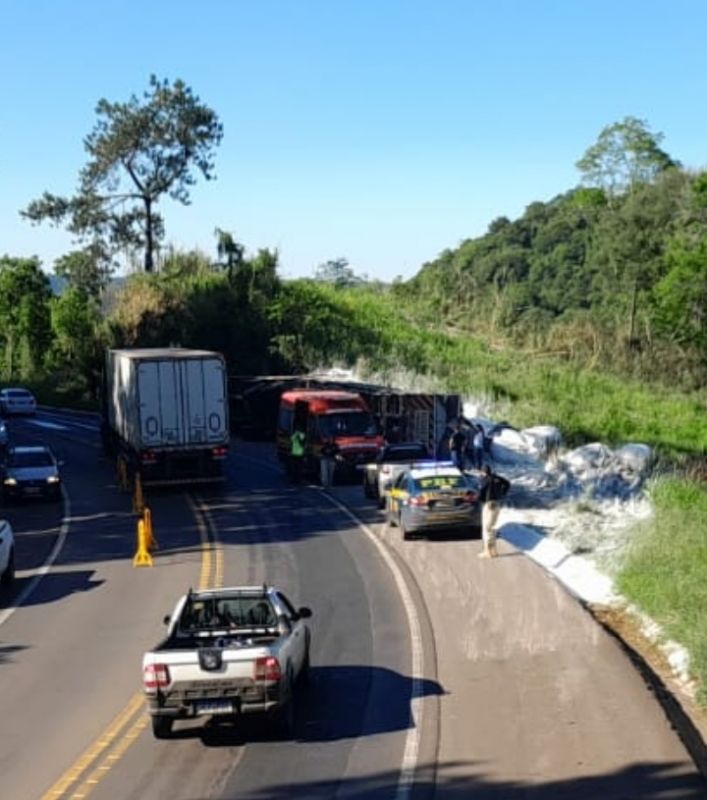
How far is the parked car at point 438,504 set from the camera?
84.9 ft

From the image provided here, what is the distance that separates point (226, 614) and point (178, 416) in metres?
22.2

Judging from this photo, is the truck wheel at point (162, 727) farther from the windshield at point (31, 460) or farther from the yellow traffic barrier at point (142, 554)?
the windshield at point (31, 460)

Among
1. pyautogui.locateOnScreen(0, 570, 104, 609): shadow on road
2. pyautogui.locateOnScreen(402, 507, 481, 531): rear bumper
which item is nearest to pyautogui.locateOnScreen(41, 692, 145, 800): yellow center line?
pyautogui.locateOnScreen(0, 570, 104, 609): shadow on road

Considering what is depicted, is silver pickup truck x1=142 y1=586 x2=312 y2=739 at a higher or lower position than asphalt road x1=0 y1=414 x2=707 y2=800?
higher

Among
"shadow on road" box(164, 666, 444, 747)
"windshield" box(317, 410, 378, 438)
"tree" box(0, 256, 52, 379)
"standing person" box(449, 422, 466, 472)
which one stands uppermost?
"tree" box(0, 256, 52, 379)

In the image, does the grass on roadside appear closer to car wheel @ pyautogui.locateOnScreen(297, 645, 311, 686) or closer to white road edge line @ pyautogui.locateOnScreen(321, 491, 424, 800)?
white road edge line @ pyautogui.locateOnScreen(321, 491, 424, 800)

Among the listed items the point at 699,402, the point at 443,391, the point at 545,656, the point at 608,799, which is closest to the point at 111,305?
the point at 443,391

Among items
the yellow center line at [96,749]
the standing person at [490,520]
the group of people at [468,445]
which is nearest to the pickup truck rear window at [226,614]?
the yellow center line at [96,749]

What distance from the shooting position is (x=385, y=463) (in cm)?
3222

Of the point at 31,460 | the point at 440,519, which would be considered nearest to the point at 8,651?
the point at 440,519

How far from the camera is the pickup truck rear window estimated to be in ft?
45.4

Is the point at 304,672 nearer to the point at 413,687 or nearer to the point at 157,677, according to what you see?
the point at 413,687

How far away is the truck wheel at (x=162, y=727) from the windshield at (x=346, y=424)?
2342cm

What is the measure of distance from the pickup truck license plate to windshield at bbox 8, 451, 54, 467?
24.1 meters
